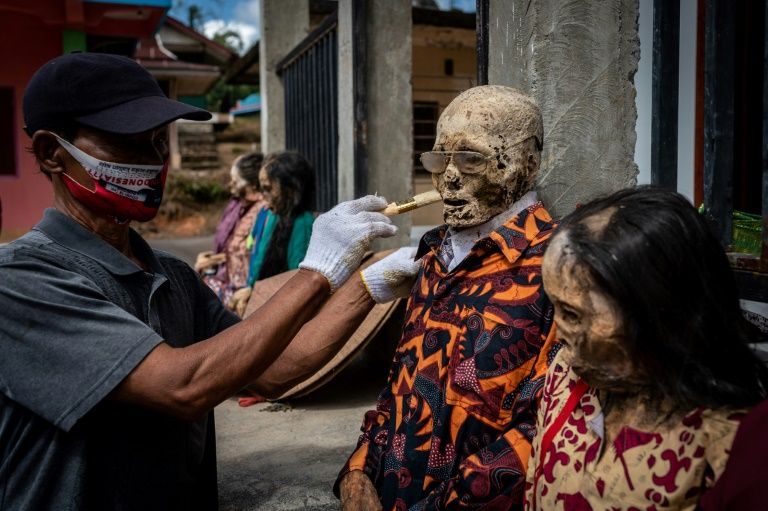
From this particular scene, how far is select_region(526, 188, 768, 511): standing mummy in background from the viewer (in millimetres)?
1205

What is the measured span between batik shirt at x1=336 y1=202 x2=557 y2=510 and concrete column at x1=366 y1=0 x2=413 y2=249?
10.4 ft

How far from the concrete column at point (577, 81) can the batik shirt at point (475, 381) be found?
503 millimetres

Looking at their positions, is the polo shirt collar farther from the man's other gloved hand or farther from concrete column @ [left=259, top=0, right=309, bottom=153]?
concrete column @ [left=259, top=0, right=309, bottom=153]

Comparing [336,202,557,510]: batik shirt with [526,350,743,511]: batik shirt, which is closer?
[526,350,743,511]: batik shirt

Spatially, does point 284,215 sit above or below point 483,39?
below

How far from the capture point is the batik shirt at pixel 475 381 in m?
1.65

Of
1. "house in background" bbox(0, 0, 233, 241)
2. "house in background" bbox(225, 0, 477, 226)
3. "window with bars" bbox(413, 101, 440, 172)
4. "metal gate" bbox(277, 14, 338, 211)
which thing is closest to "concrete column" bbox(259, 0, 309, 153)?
"house in background" bbox(225, 0, 477, 226)

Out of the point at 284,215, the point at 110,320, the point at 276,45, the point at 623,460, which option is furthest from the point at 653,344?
the point at 276,45

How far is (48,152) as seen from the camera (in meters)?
1.87

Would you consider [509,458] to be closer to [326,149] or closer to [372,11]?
[372,11]

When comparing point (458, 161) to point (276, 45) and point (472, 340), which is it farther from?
point (276, 45)

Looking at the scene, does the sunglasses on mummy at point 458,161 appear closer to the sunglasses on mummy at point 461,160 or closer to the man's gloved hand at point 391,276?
the sunglasses on mummy at point 461,160

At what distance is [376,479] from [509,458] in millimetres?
445

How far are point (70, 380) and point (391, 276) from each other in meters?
0.95
